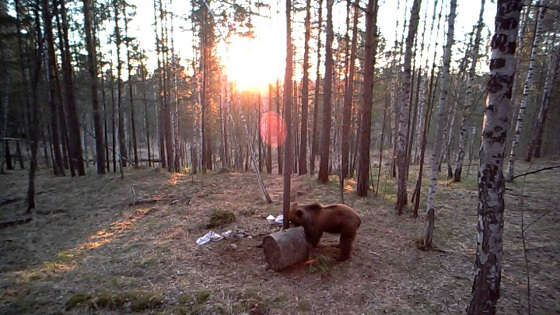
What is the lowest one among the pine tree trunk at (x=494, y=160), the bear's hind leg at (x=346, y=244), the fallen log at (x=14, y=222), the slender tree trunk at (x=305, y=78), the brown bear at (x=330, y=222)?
the fallen log at (x=14, y=222)

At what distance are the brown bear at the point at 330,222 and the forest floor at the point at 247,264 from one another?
1.59ft

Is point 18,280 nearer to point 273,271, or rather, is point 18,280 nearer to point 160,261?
point 160,261

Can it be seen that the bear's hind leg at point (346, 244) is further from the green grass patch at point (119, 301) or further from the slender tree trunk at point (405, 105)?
the green grass patch at point (119, 301)

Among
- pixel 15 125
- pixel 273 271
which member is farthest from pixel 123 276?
pixel 15 125

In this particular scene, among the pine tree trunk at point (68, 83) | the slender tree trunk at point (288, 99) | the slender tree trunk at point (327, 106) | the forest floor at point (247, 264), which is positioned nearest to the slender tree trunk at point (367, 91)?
the forest floor at point (247, 264)

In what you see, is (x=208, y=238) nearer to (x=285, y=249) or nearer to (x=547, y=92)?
(x=285, y=249)

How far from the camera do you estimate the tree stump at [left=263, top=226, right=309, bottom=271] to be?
17.1ft

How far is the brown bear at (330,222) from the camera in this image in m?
5.54

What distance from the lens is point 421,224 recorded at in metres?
7.77

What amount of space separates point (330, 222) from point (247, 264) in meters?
2.16

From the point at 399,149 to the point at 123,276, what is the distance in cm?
866

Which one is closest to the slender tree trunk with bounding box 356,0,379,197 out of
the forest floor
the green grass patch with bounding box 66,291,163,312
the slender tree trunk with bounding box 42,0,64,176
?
the forest floor

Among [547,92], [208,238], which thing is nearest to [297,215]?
[208,238]

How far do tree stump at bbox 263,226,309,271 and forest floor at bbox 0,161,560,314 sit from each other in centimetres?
25
